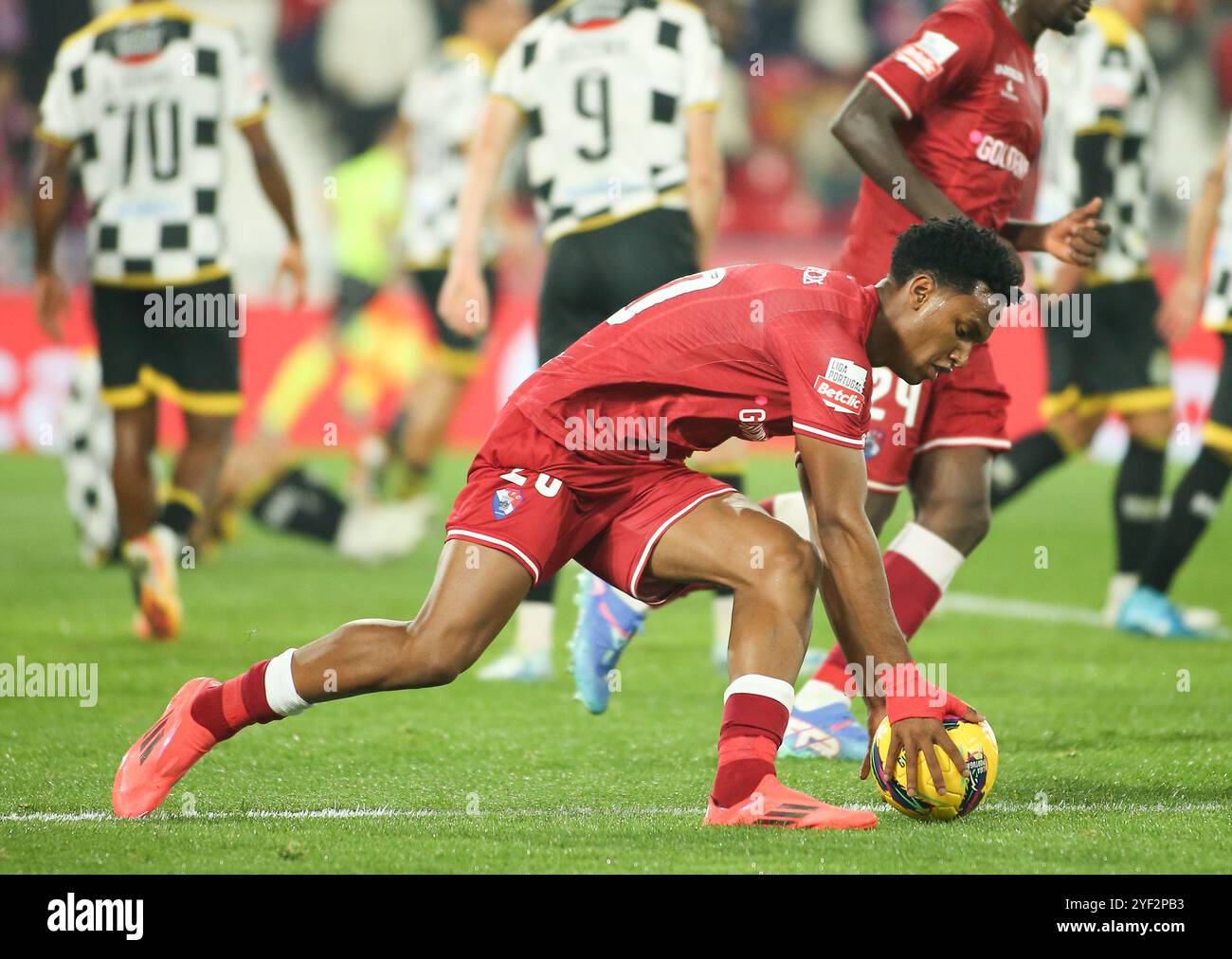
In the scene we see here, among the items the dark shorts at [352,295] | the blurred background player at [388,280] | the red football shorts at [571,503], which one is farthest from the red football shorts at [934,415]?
the dark shorts at [352,295]

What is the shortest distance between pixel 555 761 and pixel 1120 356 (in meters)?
4.17

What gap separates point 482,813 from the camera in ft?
14.4

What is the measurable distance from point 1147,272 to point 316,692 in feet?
17.5

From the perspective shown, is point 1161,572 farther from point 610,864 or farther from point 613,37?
point 610,864

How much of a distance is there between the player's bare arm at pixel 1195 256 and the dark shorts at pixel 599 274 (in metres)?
2.61

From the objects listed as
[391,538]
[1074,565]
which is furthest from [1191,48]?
[391,538]

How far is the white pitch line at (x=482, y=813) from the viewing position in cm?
432

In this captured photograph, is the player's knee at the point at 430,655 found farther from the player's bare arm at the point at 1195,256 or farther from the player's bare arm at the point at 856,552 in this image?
the player's bare arm at the point at 1195,256

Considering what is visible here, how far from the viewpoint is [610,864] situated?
147 inches

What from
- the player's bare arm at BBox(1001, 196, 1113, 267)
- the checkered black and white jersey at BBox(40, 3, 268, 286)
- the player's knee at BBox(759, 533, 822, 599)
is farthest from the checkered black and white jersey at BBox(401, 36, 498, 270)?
the player's knee at BBox(759, 533, 822, 599)

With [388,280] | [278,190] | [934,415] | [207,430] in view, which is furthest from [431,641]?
[388,280]

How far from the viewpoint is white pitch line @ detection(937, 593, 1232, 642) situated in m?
8.22

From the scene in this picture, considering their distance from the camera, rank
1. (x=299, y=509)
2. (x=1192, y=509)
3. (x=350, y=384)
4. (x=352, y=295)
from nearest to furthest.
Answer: (x=1192, y=509) → (x=299, y=509) → (x=352, y=295) → (x=350, y=384)
